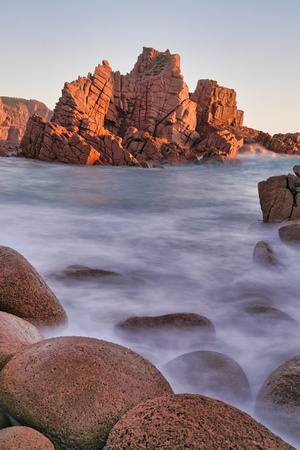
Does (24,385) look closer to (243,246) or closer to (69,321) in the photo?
(69,321)

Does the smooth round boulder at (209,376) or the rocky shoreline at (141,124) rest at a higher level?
the rocky shoreline at (141,124)

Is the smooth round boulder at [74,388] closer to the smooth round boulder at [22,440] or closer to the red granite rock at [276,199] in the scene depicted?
the smooth round boulder at [22,440]

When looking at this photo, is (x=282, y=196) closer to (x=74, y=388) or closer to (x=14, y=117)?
(x=74, y=388)

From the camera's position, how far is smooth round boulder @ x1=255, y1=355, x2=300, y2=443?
226 centimetres

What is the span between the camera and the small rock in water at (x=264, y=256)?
5.84 metres

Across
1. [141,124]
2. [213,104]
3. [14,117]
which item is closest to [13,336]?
[141,124]

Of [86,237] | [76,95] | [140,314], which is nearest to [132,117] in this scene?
[76,95]

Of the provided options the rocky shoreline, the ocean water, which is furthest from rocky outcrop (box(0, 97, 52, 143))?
the ocean water

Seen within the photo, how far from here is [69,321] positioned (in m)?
3.68

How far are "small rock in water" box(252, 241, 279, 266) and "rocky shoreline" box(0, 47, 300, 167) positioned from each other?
78.6 feet

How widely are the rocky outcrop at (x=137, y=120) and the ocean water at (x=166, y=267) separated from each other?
1849 cm

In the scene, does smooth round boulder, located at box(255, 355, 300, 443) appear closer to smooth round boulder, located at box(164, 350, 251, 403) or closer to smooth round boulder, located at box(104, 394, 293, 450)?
smooth round boulder, located at box(164, 350, 251, 403)

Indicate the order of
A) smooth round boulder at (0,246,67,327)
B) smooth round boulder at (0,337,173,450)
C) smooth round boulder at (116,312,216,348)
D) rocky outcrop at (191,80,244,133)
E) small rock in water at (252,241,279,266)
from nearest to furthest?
1. smooth round boulder at (0,337,173,450)
2. smooth round boulder at (0,246,67,327)
3. smooth round boulder at (116,312,216,348)
4. small rock in water at (252,241,279,266)
5. rocky outcrop at (191,80,244,133)

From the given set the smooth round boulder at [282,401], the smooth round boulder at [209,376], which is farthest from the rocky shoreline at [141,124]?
the smooth round boulder at [282,401]
